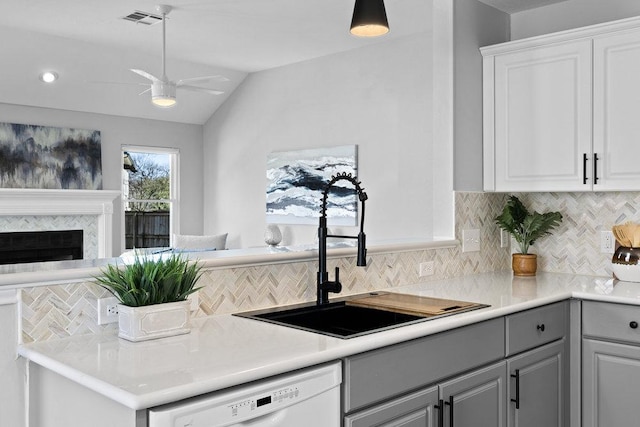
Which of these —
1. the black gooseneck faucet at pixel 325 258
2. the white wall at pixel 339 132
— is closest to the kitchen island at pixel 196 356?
the black gooseneck faucet at pixel 325 258

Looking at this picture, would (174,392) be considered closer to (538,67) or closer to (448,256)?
(448,256)

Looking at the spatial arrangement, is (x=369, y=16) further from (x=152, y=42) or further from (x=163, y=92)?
(x=152, y=42)

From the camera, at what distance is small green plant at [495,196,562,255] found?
3.21m

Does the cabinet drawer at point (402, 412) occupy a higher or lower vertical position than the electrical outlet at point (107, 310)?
lower

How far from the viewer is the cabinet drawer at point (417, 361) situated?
5.61 ft

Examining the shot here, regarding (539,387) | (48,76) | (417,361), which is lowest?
(539,387)

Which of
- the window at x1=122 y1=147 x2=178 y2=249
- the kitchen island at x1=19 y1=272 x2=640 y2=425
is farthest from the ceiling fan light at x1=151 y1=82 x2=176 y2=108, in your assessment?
the kitchen island at x1=19 y1=272 x2=640 y2=425

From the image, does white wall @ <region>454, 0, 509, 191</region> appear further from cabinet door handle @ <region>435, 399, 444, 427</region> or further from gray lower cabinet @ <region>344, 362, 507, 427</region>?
cabinet door handle @ <region>435, 399, 444, 427</region>

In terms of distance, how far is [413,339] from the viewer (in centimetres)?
188

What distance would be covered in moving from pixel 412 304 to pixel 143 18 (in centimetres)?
377

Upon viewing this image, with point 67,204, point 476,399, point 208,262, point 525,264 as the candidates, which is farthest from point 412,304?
point 67,204

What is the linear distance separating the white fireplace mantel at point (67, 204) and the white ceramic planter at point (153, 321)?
196 inches

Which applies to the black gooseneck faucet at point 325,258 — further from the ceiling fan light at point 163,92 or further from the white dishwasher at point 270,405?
the ceiling fan light at point 163,92

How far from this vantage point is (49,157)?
635 cm
